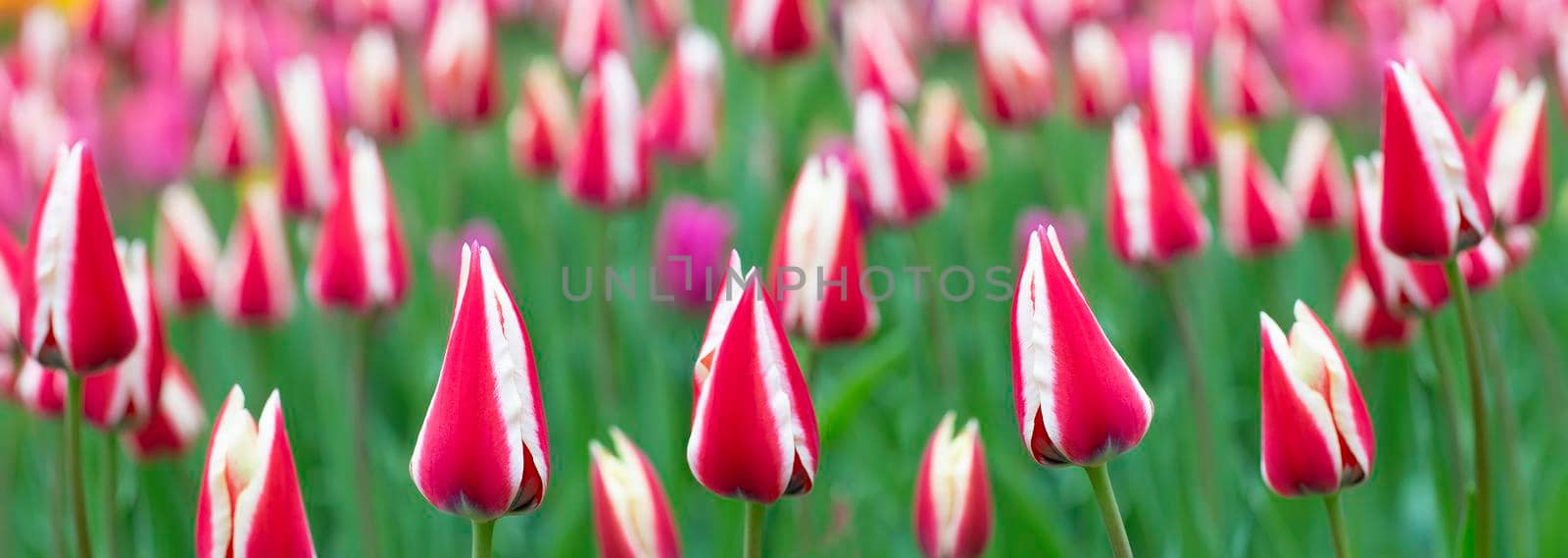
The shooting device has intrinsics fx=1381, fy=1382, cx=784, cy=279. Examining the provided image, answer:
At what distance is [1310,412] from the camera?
824 millimetres

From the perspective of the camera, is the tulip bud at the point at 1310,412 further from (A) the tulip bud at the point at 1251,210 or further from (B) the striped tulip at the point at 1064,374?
(A) the tulip bud at the point at 1251,210

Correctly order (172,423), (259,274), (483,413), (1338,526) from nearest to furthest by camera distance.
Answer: (483,413)
(1338,526)
(172,423)
(259,274)

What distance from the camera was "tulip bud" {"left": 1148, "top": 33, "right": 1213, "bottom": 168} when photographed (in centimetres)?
153

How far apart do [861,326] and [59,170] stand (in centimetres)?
58

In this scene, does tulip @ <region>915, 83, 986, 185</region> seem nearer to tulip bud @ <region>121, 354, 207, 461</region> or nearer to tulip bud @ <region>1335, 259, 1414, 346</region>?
tulip bud @ <region>1335, 259, 1414, 346</region>

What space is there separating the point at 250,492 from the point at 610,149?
83 cm

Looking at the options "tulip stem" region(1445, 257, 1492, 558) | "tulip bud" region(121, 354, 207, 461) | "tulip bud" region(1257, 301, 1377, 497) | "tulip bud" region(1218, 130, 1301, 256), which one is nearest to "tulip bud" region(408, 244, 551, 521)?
"tulip bud" region(1257, 301, 1377, 497)

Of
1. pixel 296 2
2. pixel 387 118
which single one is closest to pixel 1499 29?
pixel 387 118

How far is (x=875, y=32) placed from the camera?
1.83 m

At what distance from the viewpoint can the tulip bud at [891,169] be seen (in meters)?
1.42

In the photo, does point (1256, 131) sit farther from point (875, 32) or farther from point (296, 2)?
point (296, 2)

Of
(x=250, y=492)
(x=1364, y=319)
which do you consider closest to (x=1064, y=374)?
(x=250, y=492)

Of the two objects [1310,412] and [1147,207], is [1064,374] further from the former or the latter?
[1147,207]

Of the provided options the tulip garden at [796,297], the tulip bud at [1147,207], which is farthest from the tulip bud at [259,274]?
the tulip bud at [1147,207]
